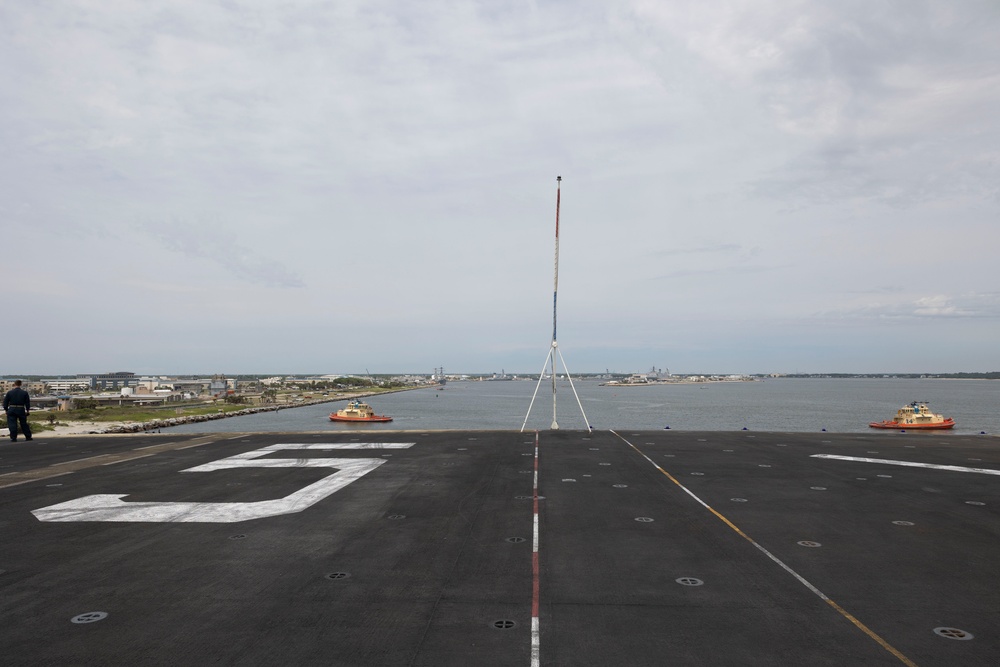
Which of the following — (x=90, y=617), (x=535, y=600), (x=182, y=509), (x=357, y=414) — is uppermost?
(x=535, y=600)

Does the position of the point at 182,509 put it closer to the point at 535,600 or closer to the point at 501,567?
the point at 501,567

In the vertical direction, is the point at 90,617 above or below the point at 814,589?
below

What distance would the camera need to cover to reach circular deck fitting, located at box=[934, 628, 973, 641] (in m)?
6.56

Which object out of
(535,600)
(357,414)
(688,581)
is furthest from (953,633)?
(357,414)

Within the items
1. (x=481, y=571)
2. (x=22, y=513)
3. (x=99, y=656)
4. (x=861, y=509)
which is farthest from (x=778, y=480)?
(x=22, y=513)

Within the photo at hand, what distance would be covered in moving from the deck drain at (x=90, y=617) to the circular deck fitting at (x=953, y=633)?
10777mm

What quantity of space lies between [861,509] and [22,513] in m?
19.8

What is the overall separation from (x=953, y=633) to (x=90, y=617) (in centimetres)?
1113

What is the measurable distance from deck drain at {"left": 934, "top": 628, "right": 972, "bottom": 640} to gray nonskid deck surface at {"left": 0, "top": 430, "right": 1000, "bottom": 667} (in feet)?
Answer: 0.11

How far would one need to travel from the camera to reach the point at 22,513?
12445 mm

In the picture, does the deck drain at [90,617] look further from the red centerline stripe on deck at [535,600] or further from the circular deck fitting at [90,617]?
the red centerline stripe on deck at [535,600]

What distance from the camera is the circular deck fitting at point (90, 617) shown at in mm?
7027

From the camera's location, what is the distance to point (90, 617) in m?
7.12

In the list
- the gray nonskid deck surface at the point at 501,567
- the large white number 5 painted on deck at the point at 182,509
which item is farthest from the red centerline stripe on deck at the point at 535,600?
the large white number 5 painted on deck at the point at 182,509
